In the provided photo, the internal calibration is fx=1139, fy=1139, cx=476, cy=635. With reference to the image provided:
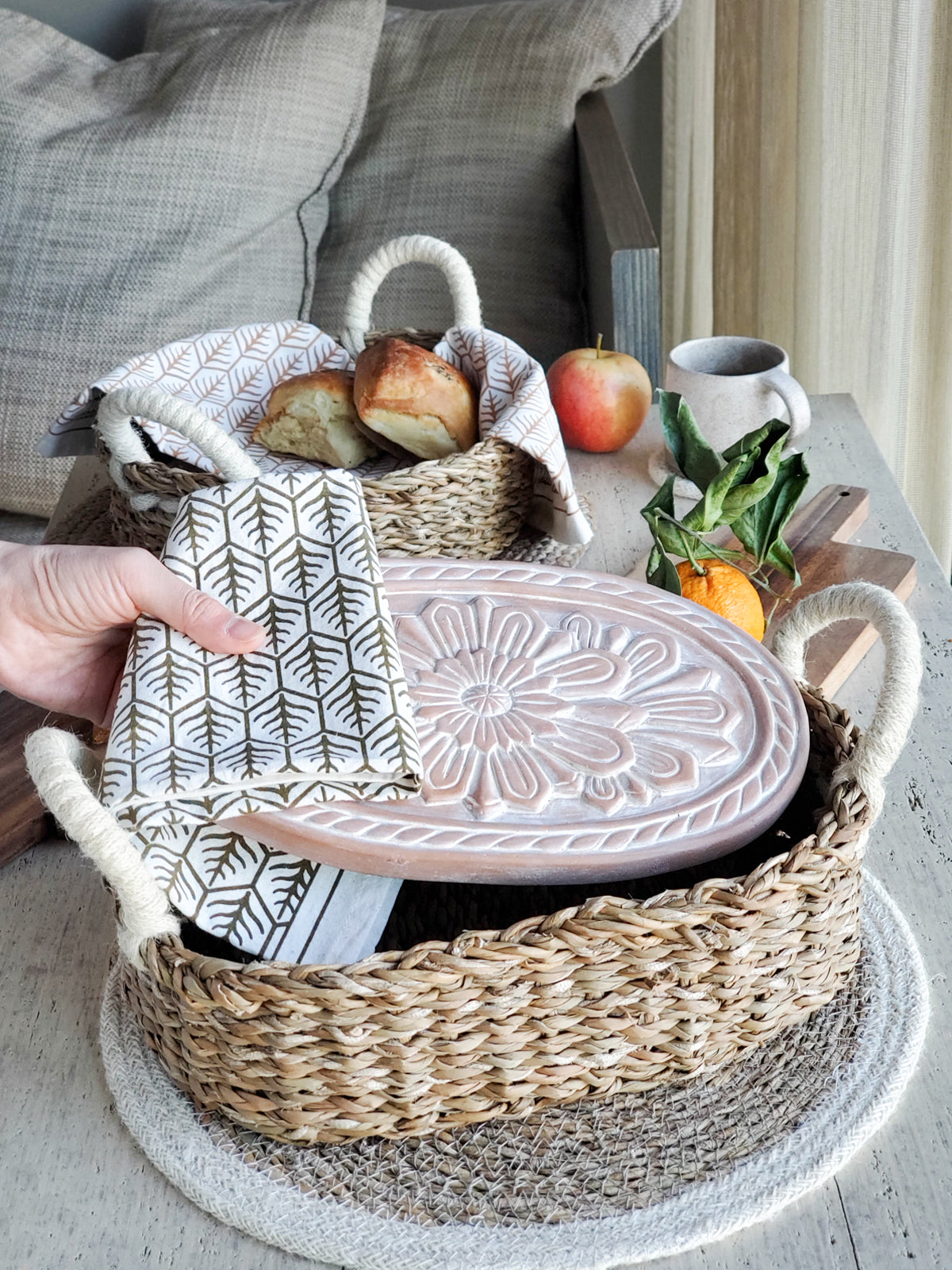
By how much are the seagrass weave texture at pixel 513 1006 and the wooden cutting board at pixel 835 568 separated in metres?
0.28

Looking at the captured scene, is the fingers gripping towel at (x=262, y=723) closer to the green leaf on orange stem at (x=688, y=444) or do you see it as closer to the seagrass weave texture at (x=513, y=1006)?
the seagrass weave texture at (x=513, y=1006)

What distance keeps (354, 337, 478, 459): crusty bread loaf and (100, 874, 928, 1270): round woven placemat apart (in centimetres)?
50

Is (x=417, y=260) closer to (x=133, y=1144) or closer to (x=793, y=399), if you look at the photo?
(x=793, y=399)

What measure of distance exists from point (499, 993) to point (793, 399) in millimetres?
651

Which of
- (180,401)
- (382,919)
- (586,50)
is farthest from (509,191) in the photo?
(382,919)

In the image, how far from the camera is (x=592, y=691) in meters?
0.53

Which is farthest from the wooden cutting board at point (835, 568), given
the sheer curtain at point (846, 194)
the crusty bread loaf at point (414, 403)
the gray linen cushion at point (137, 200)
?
the gray linen cushion at point (137, 200)

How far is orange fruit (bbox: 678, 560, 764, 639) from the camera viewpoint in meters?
0.69

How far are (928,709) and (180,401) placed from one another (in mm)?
513

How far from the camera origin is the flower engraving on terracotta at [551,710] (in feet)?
1.57

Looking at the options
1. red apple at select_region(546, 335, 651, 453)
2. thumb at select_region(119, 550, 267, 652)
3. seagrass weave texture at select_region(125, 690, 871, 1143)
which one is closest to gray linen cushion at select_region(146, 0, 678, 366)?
red apple at select_region(546, 335, 651, 453)

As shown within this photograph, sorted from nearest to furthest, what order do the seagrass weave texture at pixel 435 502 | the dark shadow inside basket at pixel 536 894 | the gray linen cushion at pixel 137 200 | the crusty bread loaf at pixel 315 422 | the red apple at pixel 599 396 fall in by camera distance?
the dark shadow inside basket at pixel 536 894, the seagrass weave texture at pixel 435 502, the crusty bread loaf at pixel 315 422, the red apple at pixel 599 396, the gray linen cushion at pixel 137 200

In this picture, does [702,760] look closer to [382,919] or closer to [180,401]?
[382,919]

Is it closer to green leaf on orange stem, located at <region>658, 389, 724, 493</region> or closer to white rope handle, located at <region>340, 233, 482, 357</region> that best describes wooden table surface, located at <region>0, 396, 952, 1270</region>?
green leaf on orange stem, located at <region>658, 389, 724, 493</region>
